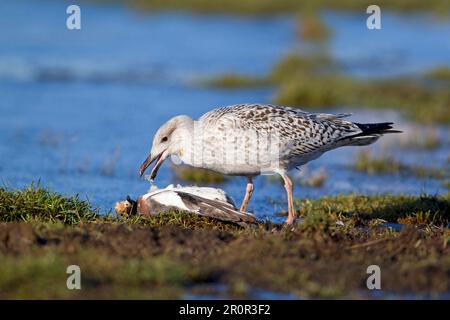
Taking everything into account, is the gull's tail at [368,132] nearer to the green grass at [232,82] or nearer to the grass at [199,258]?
the grass at [199,258]

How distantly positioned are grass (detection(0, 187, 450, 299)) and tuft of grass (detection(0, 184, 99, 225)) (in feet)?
0.04

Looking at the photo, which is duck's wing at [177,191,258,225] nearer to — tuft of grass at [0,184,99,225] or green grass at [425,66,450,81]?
tuft of grass at [0,184,99,225]

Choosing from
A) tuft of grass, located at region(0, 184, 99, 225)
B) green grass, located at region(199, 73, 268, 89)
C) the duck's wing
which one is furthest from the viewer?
green grass, located at region(199, 73, 268, 89)

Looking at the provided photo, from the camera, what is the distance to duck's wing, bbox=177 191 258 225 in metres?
8.55

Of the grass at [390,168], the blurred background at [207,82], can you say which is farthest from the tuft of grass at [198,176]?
the grass at [390,168]

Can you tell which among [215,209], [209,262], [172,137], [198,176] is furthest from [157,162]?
[198,176]

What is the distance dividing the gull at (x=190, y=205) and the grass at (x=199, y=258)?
0.21m

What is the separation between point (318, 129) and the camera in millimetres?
9328

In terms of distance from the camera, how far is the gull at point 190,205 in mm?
8570

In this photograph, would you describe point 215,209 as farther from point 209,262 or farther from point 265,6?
point 265,6

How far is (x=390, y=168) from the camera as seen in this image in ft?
43.6

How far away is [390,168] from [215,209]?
533 cm

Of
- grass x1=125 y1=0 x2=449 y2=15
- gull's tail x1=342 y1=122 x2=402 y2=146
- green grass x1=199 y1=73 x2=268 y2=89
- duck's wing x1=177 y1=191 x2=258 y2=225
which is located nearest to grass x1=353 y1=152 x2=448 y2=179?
gull's tail x1=342 y1=122 x2=402 y2=146

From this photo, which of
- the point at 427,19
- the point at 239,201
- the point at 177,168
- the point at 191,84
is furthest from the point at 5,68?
the point at 427,19
